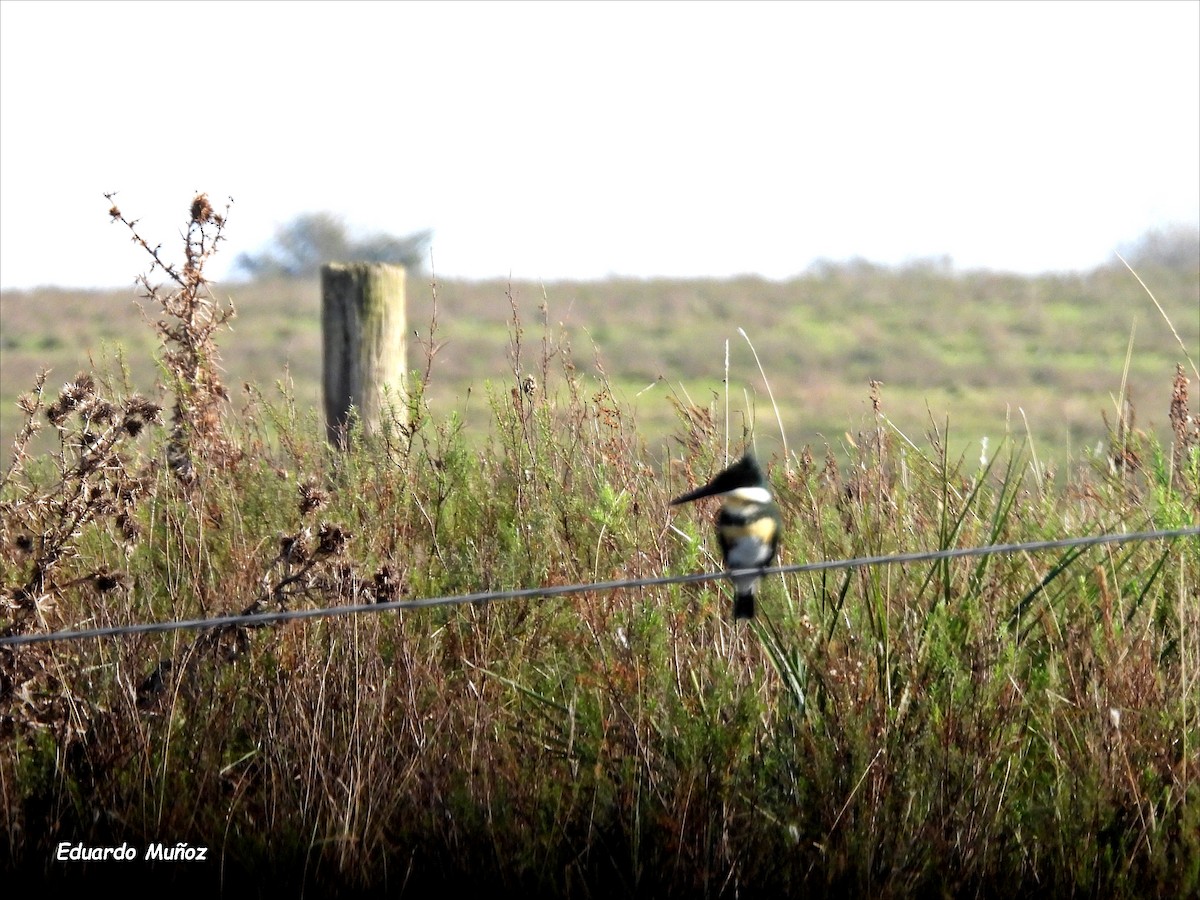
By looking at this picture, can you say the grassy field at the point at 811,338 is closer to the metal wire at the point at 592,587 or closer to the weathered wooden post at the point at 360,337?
the weathered wooden post at the point at 360,337

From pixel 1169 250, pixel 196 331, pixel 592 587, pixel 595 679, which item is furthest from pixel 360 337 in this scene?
pixel 1169 250

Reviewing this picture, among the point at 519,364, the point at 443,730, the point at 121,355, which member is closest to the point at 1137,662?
the point at 443,730

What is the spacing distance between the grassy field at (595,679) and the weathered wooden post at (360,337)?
1.18 metres

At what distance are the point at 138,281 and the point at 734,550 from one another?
2.88 metres

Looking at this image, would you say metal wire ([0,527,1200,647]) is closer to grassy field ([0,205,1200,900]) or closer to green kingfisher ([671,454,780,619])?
green kingfisher ([671,454,780,619])

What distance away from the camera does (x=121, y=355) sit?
16.4ft

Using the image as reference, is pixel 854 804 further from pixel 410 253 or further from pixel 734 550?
pixel 410 253

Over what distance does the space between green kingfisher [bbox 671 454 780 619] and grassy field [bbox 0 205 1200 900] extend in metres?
0.27

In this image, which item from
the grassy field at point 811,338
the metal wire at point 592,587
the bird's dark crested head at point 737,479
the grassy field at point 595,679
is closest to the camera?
the metal wire at point 592,587

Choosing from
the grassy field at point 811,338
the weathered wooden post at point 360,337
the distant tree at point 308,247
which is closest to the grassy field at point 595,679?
the weathered wooden post at point 360,337

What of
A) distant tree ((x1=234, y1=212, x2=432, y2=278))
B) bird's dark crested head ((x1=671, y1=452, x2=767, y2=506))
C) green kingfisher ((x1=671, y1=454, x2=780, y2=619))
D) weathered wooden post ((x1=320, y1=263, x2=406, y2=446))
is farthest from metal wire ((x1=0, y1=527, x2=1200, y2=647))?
distant tree ((x1=234, y1=212, x2=432, y2=278))

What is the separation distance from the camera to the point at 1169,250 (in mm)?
37344

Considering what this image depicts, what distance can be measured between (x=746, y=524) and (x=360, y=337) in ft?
10.3

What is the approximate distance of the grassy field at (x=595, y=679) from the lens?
3.37m
